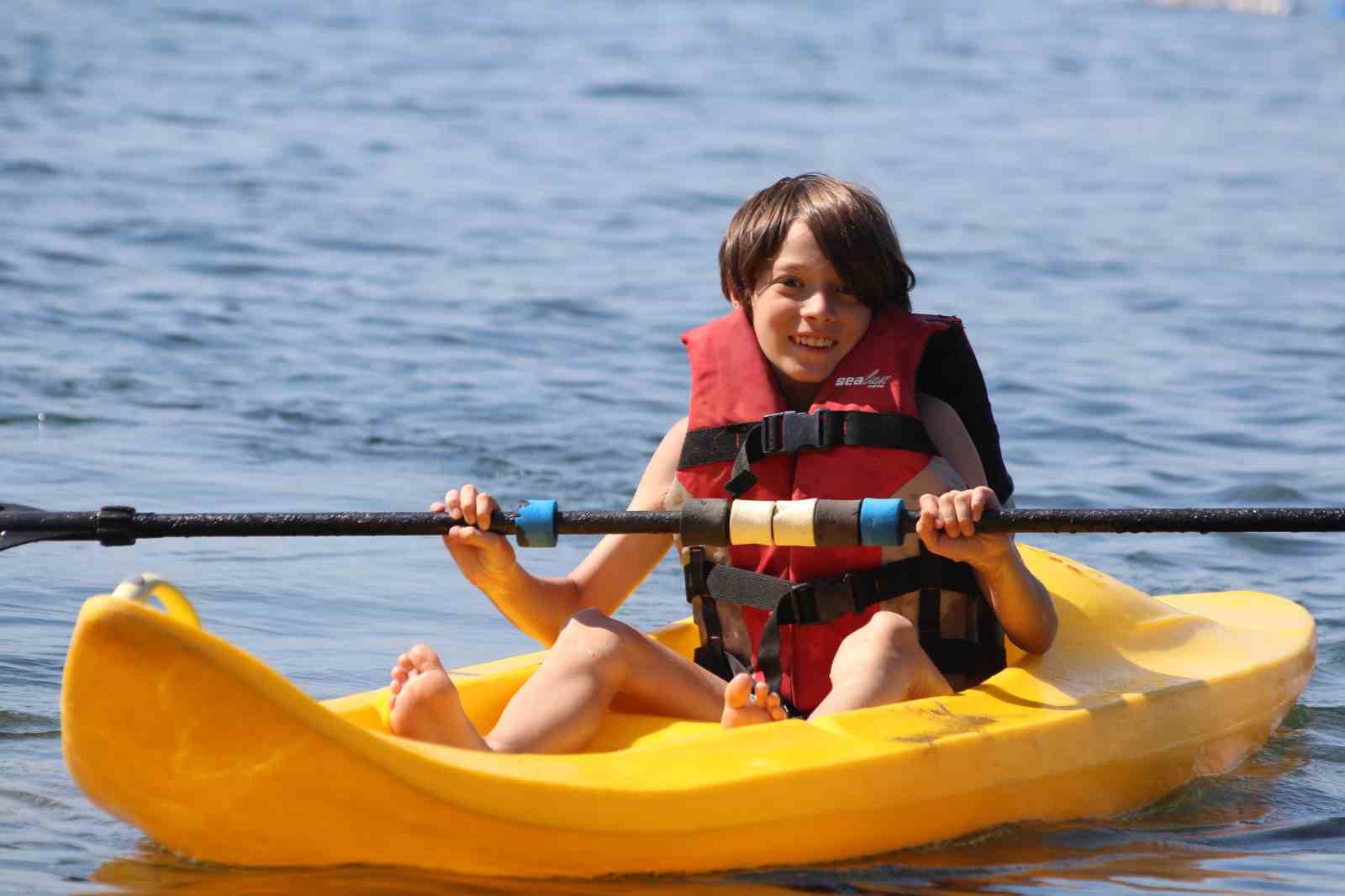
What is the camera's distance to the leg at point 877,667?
3412 millimetres

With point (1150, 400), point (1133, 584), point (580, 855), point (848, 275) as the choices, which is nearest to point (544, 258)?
point (1150, 400)

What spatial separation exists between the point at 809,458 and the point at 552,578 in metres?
0.53

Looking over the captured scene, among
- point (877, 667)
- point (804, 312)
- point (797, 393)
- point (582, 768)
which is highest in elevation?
point (804, 312)

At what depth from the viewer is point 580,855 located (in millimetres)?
3025

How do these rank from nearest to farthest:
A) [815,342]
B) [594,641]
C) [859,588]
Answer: [594,641]
[859,588]
[815,342]

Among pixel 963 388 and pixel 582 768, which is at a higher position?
pixel 963 388

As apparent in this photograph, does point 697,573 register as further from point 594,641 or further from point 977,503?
point 977,503

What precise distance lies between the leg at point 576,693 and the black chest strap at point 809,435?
0.37 metres

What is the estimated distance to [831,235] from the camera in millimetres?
3602

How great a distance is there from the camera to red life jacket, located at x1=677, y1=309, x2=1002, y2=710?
11.7 ft

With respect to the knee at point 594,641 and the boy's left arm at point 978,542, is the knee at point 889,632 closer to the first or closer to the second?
the boy's left arm at point 978,542

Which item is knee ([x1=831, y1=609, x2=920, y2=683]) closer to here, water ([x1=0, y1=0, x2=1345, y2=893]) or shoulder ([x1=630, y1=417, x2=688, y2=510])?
water ([x1=0, y1=0, x2=1345, y2=893])

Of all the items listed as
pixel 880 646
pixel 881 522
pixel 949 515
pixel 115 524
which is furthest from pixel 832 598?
pixel 115 524

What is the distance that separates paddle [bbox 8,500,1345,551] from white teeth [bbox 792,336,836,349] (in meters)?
0.42
